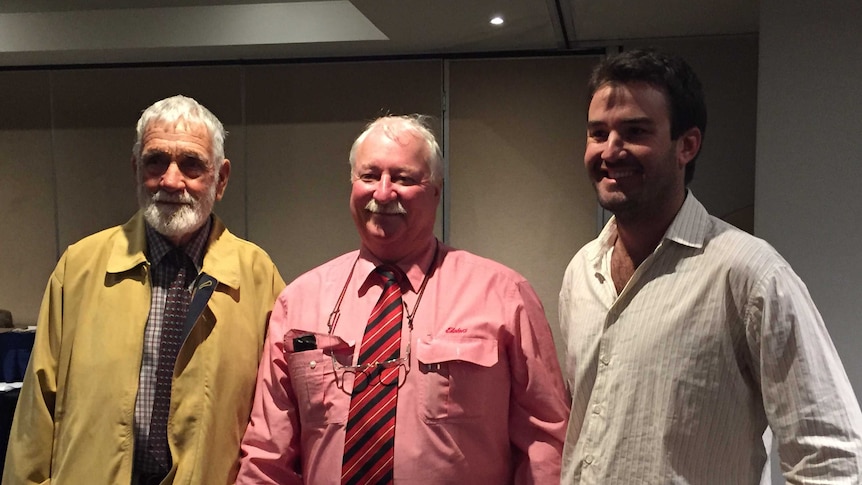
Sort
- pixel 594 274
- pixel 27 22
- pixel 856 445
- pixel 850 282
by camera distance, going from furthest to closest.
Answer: pixel 27 22 → pixel 850 282 → pixel 594 274 → pixel 856 445

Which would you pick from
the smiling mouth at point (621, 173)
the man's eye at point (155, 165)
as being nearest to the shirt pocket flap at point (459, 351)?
the smiling mouth at point (621, 173)

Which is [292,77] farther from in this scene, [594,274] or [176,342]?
[594,274]

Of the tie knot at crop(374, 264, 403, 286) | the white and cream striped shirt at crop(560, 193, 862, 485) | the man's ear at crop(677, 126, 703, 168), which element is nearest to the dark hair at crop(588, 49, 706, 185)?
the man's ear at crop(677, 126, 703, 168)

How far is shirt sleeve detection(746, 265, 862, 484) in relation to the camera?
1188 mm

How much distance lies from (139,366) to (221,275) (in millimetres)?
286

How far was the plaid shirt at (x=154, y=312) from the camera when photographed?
5.53 feet

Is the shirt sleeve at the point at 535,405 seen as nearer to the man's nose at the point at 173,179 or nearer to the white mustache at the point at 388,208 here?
the white mustache at the point at 388,208

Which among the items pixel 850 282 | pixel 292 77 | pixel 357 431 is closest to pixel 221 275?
pixel 357 431

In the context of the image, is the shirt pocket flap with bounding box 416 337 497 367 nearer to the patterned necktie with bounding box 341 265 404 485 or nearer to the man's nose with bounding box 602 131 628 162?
the patterned necktie with bounding box 341 265 404 485

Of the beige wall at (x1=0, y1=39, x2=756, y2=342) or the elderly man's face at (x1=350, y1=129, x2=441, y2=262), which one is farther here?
the beige wall at (x1=0, y1=39, x2=756, y2=342)

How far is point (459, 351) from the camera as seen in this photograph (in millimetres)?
1579

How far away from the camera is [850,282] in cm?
240

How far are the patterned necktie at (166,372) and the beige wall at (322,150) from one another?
7.36ft

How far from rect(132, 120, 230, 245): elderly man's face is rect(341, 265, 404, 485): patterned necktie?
55cm
